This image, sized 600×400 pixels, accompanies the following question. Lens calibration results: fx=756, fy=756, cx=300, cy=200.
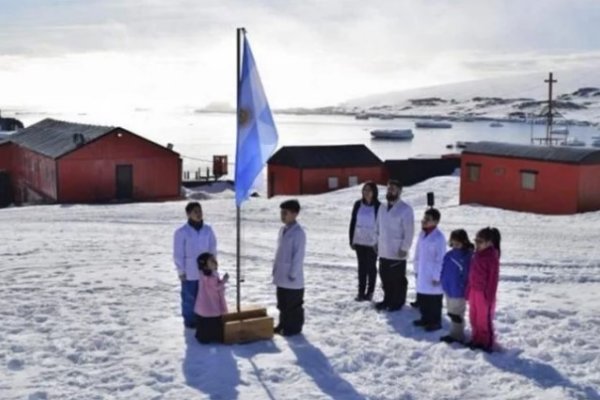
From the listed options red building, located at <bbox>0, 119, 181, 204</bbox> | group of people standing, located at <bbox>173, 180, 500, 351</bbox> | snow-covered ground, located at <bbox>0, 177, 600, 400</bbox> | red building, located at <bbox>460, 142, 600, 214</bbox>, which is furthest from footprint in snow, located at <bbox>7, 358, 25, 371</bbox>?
red building, located at <bbox>0, 119, 181, 204</bbox>

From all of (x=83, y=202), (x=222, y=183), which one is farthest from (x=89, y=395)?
(x=222, y=183)

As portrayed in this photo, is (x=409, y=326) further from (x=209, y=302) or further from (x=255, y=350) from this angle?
(x=209, y=302)

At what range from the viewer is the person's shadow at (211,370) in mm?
7113

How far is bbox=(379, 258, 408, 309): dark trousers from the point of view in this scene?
9547mm

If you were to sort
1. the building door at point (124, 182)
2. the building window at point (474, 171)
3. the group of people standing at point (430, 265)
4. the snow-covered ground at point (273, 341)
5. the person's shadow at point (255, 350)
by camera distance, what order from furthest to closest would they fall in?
the building door at point (124, 182)
the building window at point (474, 171)
the group of people standing at point (430, 265)
the person's shadow at point (255, 350)
the snow-covered ground at point (273, 341)

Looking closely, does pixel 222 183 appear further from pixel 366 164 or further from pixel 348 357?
pixel 348 357

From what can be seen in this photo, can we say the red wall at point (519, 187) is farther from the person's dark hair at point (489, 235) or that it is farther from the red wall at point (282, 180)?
the person's dark hair at point (489, 235)

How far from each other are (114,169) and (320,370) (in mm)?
25885

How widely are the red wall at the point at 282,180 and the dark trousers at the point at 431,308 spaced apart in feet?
83.0

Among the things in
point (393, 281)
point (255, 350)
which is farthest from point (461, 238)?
point (255, 350)

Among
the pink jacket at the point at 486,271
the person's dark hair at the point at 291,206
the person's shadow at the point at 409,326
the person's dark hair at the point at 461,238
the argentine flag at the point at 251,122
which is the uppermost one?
the argentine flag at the point at 251,122

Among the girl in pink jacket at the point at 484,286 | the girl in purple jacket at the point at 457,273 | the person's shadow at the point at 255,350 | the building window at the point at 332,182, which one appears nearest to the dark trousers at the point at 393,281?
the girl in purple jacket at the point at 457,273

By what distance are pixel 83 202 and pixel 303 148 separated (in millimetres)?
10416

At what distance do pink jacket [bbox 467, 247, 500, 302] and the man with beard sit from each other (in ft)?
4.85
